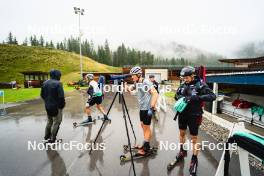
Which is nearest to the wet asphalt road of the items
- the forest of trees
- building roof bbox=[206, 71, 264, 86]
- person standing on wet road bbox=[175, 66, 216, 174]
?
person standing on wet road bbox=[175, 66, 216, 174]

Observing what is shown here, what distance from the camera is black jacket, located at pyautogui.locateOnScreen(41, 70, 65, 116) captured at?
6.31m

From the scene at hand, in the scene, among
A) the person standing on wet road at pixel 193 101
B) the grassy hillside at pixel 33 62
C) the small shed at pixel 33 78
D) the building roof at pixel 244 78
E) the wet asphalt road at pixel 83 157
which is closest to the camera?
the person standing on wet road at pixel 193 101

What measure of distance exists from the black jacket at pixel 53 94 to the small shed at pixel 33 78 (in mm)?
36877

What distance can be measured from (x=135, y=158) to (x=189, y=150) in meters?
1.71

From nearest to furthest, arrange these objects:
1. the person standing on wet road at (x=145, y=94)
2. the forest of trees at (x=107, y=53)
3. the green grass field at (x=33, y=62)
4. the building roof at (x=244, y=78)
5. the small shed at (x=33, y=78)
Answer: the person standing on wet road at (x=145, y=94), the building roof at (x=244, y=78), the small shed at (x=33, y=78), the green grass field at (x=33, y=62), the forest of trees at (x=107, y=53)

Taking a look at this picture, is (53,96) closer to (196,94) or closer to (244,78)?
(196,94)

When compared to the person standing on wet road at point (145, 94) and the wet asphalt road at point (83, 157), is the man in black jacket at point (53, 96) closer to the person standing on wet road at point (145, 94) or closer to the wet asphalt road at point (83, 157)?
the wet asphalt road at point (83, 157)

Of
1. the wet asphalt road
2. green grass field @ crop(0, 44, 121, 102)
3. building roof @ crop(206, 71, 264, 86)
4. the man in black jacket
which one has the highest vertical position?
green grass field @ crop(0, 44, 121, 102)

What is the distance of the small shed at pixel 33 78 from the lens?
39.3 metres

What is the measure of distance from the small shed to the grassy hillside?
37.4m

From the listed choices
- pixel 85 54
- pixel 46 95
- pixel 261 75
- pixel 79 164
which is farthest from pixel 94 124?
pixel 85 54

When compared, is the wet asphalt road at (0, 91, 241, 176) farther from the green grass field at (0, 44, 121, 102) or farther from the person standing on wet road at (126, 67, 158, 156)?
the green grass field at (0, 44, 121, 102)

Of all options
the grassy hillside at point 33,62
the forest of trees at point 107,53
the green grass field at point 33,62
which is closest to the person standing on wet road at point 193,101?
the green grass field at point 33,62

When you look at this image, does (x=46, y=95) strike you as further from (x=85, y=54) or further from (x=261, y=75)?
(x=85, y=54)
